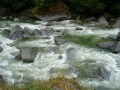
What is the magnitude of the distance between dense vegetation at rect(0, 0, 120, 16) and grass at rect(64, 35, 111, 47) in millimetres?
4668

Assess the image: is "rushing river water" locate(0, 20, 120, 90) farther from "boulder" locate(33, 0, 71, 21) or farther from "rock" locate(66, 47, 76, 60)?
"boulder" locate(33, 0, 71, 21)

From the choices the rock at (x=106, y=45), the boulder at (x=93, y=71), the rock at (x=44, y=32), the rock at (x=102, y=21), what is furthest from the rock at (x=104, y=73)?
the rock at (x=102, y=21)

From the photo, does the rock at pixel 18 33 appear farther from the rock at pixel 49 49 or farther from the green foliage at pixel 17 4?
the green foliage at pixel 17 4

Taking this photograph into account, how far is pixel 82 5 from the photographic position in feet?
68.2

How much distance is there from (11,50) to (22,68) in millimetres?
2631

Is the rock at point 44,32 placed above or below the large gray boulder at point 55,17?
above

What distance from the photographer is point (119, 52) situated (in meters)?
13.5

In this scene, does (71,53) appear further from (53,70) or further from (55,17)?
(55,17)

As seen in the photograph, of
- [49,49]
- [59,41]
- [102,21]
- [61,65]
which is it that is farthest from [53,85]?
[102,21]

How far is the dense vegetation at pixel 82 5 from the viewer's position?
20.2 m

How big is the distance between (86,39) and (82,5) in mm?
5679

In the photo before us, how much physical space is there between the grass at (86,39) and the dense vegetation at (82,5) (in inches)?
184

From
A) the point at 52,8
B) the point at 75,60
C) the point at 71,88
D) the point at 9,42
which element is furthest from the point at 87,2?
the point at 71,88

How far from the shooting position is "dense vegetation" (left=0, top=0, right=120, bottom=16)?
66.4 ft
